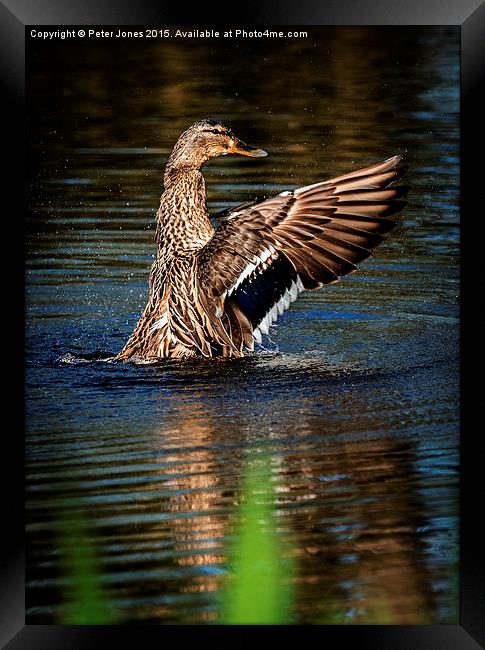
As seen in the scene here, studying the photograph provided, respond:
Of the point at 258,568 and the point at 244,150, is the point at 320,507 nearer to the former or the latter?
the point at 258,568

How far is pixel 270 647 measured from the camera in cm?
660

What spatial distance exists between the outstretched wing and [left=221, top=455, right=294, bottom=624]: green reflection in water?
6.03ft

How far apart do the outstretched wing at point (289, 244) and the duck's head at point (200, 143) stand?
2.31 feet

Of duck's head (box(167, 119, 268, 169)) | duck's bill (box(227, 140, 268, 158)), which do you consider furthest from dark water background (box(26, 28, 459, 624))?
duck's bill (box(227, 140, 268, 158))

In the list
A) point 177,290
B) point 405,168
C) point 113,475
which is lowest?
point 113,475

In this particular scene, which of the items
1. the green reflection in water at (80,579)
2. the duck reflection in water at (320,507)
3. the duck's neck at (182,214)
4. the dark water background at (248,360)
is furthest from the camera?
the duck's neck at (182,214)

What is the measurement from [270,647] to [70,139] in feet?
16.3

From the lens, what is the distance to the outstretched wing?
28.3 ft

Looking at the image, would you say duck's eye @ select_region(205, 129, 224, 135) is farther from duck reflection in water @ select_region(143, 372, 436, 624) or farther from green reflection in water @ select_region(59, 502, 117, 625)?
green reflection in water @ select_region(59, 502, 117, 625)

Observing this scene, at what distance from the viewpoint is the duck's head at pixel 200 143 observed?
9.50 metres
